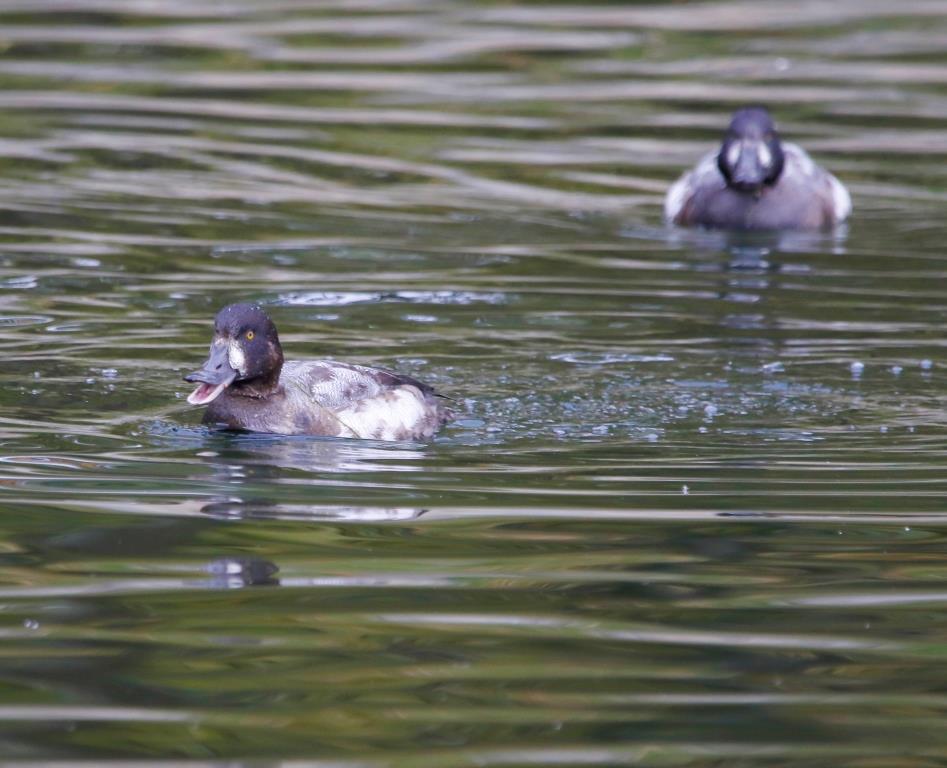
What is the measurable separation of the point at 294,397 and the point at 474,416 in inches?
33.8

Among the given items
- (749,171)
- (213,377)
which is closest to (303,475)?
(213,377)

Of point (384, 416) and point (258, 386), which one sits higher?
point (258, 386)

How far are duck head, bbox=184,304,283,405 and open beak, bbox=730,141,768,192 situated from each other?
736 centimetres

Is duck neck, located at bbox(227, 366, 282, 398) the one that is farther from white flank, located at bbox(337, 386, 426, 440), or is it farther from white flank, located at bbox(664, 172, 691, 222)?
white flank, located at bbox(664, 172, 691, 222)

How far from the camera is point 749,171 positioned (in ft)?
50.9

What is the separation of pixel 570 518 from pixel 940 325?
4.81 m

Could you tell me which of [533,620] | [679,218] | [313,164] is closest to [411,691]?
[533,620]

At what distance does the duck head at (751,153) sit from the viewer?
15.5 metres

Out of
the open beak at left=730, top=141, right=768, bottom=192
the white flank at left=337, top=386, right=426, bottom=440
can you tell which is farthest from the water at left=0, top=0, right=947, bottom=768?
the open beak at left=730, top=141, right=768, bottom=192

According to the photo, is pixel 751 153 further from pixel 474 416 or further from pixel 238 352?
pixel 238 352

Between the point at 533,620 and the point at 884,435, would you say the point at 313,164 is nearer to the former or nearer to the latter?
the point at 884,435

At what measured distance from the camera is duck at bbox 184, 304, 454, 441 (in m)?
8.77

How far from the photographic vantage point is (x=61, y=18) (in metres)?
21.5

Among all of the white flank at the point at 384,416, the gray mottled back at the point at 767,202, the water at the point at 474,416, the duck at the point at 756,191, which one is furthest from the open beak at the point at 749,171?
the white flank at the point at 384,416
